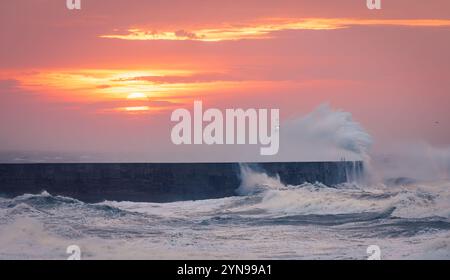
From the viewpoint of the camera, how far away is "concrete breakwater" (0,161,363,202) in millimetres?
18094

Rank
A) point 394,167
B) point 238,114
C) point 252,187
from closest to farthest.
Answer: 1. point 238,114
2. point 394,167
3. point 252,187

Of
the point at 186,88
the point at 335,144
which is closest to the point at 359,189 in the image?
the point at 335,144

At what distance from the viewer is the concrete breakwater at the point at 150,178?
18.1m

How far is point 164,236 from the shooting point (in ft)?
55.5

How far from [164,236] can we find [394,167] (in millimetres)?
3178

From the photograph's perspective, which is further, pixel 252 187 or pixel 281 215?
pixel 252 187

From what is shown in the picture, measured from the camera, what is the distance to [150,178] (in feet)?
65.6

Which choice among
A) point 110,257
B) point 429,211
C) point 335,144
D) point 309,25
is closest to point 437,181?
point 429,211

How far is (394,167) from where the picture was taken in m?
17.4

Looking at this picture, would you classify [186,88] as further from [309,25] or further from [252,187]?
[252,187]

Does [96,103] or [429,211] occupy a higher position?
[96,103]

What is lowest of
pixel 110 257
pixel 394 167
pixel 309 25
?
pixel 110 257

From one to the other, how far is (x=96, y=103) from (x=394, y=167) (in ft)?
13.3

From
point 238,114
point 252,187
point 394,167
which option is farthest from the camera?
point 252,187
